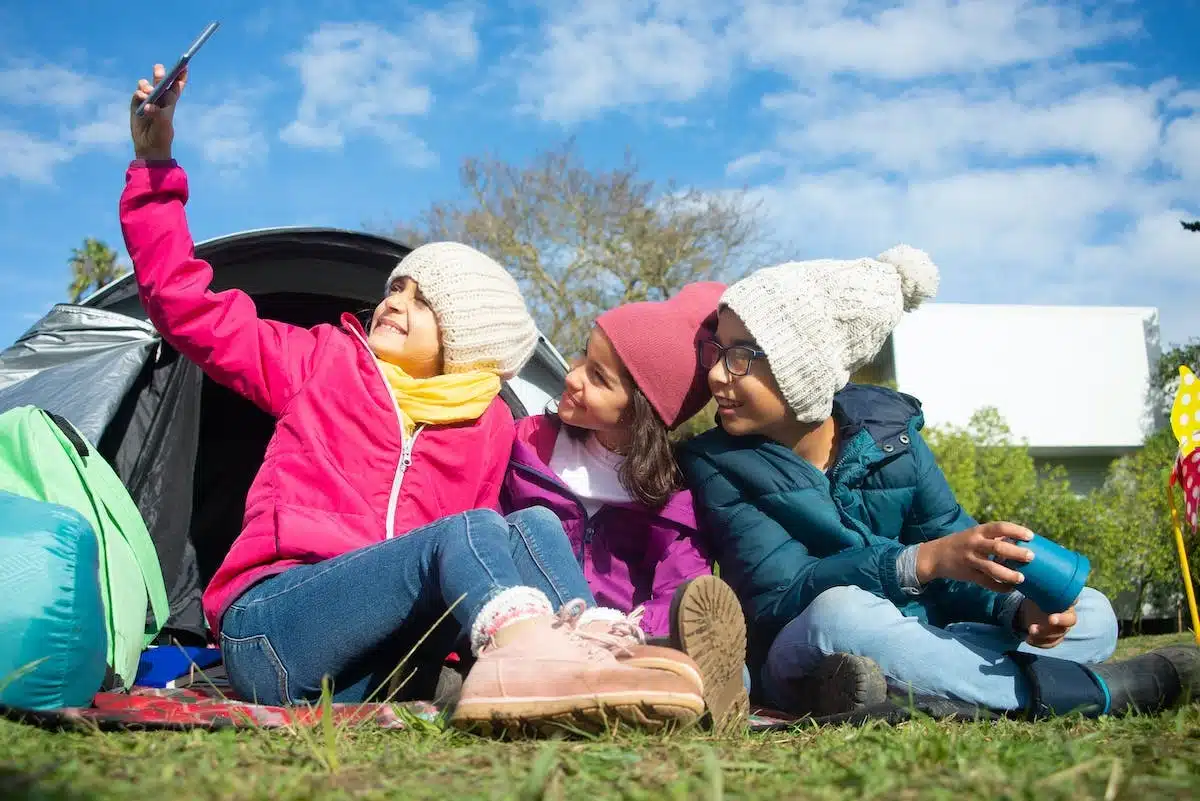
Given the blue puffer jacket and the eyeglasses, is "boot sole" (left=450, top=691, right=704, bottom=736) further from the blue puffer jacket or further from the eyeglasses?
the eyeglasses

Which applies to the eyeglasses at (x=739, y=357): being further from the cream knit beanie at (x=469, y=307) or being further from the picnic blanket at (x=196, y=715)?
the picnic blanket at (x=196, y=715)

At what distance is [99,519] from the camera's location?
8.13 feet

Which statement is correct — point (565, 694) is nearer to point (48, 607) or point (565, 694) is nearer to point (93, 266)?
point (48, 607)

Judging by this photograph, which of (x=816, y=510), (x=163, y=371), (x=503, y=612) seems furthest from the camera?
(x=163, y=371)

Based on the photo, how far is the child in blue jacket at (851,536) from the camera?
2068 millimetres

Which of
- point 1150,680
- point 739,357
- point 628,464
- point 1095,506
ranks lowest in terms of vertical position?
point 1095,506

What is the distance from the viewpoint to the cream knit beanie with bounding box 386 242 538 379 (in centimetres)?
254

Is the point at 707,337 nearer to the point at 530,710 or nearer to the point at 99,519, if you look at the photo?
the point at 530,710

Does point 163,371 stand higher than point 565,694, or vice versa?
point 163,371

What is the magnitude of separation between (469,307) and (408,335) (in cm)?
17

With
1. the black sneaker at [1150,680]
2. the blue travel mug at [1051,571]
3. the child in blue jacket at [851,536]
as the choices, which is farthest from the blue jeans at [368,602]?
the black sneaker at [1150,680]

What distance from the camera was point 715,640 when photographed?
1.73 meters

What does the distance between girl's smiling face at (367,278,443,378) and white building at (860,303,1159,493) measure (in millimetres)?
11215

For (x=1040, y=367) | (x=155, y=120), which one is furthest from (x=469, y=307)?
(x=1040, y=367)
